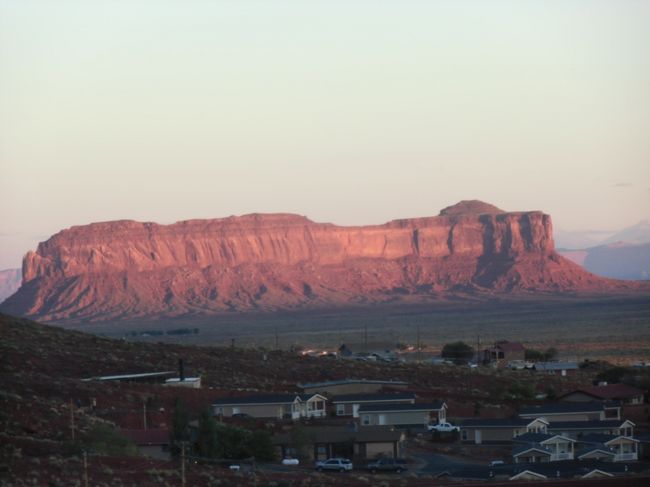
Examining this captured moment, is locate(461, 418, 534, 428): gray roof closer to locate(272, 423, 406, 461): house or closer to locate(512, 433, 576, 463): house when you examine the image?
locate(512, 433, 576, 463): house

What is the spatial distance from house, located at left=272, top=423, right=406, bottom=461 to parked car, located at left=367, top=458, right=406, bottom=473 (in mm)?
2135

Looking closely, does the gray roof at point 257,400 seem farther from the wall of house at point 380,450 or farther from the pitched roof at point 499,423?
the wall of house at point 380,450

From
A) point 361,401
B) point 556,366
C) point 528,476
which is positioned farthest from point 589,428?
point 556,366

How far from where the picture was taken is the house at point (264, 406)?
62.4 meters

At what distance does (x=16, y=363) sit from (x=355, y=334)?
9290 centimetres

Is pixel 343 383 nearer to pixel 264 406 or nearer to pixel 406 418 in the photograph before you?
pixel 264 406

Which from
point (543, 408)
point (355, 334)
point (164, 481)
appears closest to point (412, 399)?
point (543, 408)

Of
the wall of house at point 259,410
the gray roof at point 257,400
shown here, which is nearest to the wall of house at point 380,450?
the wall of house at point 259,410

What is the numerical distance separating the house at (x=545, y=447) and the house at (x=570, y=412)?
6.49 m

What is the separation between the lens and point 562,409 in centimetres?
6100

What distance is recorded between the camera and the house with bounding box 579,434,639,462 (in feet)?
166

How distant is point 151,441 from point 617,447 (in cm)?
1699

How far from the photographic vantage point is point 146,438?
2035 inches

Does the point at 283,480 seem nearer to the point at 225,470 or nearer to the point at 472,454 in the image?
the point at 225,470
